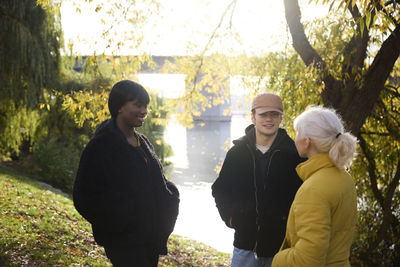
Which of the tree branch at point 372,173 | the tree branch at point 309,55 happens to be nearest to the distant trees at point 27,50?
the tree branch at point 309,55

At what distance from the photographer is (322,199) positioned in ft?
5.24

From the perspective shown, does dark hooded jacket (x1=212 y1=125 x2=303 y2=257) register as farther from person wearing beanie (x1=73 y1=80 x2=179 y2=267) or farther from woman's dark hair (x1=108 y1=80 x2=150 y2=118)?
woman's dark hair (x1=108 y1=80 x2=150 y2=118)

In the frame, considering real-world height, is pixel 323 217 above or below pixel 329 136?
below

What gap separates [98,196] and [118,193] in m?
0.11

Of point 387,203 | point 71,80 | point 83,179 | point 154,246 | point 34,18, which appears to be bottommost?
point 387,203

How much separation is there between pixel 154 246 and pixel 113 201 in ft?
1.38

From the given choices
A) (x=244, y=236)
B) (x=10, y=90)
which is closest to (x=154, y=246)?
(x=244, y=236)

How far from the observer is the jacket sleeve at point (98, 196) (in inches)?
83.4

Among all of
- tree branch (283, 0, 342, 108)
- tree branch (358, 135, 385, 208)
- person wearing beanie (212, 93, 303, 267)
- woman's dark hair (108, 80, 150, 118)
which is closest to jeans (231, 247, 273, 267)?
person wearing beanie (212, 93, 303, 267)

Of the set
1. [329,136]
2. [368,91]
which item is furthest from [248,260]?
[368,91]

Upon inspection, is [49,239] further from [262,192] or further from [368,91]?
[368,91]

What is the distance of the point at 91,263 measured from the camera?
4844 millimetres

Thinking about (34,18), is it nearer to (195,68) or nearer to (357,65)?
(195,68)

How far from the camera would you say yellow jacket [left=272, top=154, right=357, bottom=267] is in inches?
62.7
